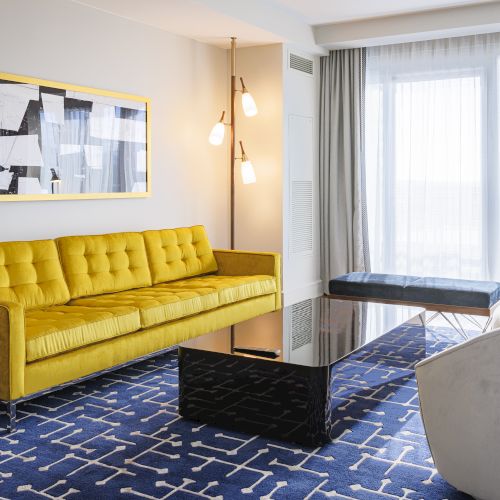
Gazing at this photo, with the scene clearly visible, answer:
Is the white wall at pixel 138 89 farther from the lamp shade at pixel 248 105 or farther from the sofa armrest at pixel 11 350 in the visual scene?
the sofa armrest at pixel 11 350

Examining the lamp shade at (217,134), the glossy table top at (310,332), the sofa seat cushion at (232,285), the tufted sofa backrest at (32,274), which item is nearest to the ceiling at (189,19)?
the lamp shade at (217,134)

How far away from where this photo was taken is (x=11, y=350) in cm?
325

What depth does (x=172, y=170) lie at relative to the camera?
5.95m

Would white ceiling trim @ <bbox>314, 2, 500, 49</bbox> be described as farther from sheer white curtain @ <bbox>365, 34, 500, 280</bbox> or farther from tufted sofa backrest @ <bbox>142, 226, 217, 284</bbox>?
tufted sofa backrest @ <bbox>142, 226, 217, 284</bbox>

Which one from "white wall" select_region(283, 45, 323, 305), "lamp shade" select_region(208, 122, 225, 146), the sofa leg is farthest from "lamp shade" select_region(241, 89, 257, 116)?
the sofa leg

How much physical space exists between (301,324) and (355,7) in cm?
304

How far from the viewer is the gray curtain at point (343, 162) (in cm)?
667

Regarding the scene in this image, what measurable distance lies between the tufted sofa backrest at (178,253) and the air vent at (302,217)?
106 cm

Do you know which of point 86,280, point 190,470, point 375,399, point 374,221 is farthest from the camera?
point 374,221

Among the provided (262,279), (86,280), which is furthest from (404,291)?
(86,280)

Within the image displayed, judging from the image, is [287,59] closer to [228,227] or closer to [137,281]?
[228,227]

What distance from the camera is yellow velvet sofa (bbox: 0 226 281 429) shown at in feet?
11.2

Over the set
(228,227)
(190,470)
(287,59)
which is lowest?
(190,470)

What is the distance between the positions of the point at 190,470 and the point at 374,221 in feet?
14.0
